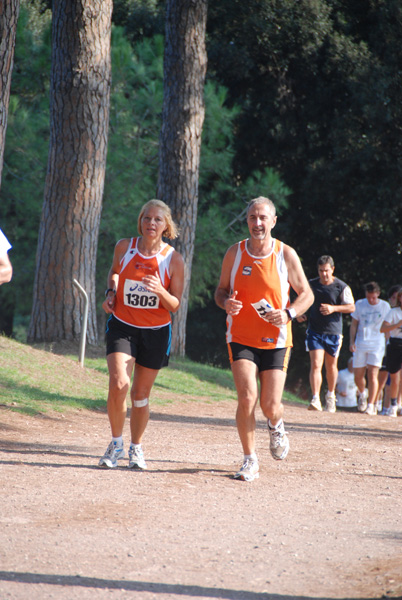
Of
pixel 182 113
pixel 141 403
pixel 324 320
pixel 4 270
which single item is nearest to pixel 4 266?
pixel 4 270

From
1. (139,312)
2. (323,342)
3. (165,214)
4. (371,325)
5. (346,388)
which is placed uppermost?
(165,214)

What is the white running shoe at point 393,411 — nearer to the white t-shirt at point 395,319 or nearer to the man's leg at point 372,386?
the man's leg at point 372,386

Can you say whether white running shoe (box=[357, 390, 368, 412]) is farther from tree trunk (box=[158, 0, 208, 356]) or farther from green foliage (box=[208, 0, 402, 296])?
green foliage (box=[208, 0, 402, 296])

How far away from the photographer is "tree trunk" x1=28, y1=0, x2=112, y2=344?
12.2 m

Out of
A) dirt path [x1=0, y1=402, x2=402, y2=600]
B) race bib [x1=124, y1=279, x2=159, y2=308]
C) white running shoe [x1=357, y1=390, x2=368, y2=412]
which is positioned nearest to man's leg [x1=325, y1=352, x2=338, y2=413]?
white running shoe [x1=357, y1=390, x2=368, y2=412]

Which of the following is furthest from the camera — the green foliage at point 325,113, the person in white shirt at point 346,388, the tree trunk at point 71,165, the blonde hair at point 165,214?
the green foliage at point 325,113

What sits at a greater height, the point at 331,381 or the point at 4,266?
the point at 4,266

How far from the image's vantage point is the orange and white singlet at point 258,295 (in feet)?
19.0

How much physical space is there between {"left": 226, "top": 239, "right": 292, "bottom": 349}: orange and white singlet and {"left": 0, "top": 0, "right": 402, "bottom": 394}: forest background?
1415 cm

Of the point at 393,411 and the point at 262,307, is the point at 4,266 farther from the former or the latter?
the point at 393,411

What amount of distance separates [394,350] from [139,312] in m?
7.33

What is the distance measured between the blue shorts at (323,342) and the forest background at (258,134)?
9.35 m

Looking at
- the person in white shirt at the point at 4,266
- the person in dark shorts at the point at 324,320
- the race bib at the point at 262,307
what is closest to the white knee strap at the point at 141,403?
the race bib at the point at 262,307

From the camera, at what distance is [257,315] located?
5.79m
